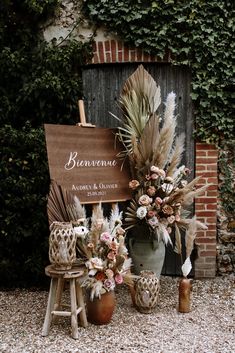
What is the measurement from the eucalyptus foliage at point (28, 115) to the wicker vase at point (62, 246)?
1.12 metres

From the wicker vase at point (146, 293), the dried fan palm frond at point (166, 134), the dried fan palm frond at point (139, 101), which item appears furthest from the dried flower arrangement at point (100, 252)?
the dried fan palm frond at point (139, 101)

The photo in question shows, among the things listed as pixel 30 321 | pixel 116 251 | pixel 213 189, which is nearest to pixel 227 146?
pixel 213 189

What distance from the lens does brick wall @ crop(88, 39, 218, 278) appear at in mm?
4883

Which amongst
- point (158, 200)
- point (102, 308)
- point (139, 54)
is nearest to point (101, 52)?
point (139, 54)

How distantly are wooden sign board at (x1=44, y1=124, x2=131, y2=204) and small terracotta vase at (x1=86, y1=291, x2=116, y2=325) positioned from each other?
0.91 metres

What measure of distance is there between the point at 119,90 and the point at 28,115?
3.32ft

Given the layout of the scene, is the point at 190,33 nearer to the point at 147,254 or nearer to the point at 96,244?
the point at 147,254

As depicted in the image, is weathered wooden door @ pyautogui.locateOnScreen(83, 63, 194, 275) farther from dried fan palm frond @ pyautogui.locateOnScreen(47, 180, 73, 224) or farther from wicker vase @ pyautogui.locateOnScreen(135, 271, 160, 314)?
wicker vase @ pyautogui.locateOnScreen(135, 271, 160, 314)

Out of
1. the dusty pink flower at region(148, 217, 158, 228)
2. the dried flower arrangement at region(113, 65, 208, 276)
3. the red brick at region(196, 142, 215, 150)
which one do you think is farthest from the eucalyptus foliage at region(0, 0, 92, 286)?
the red brick at region(196, 142, 215, 150)

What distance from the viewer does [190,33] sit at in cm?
479

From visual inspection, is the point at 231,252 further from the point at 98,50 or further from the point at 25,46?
the point at 25,46

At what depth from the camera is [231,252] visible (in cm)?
513

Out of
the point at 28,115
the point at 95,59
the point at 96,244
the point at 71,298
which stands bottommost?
the point at 71,298

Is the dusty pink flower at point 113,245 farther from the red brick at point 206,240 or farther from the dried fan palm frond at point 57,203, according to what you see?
the red brick at point 206,240
